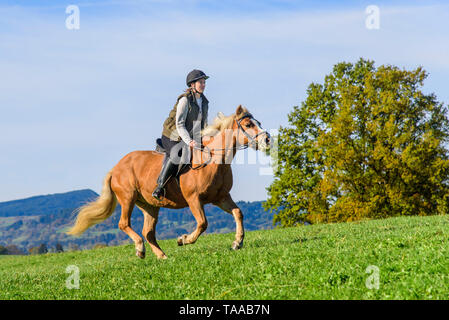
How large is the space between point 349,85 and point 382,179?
7.87 m

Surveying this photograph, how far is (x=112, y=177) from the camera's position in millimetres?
14938

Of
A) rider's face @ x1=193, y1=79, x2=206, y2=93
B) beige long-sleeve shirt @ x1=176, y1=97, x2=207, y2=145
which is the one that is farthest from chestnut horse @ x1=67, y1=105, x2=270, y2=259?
rider's face @ x1=193, y1=79, x2=206, y2=93

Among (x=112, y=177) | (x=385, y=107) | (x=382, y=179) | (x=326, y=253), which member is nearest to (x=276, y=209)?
(x=382, y=179)

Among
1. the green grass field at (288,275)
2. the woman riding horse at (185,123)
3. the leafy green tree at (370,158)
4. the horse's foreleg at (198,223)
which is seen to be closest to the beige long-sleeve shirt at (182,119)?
the woman riding horse at (185,123)

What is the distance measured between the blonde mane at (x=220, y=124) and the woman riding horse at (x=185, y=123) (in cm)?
24

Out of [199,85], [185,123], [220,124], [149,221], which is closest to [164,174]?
[185,123]

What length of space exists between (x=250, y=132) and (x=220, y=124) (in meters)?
0.94

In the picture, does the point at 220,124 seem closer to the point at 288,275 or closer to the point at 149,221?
the point at 149,221

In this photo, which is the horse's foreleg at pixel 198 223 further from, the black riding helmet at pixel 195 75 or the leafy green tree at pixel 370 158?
the leafy green tree at pixel 370 158

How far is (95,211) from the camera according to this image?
15391mm

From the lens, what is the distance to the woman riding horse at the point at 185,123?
1255 cm

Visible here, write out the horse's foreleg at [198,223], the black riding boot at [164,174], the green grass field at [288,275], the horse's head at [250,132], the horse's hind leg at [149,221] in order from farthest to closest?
the horse's hind leg at [149,221]
the black riding boot at [164,174]
the horse's foreleg at [198,223]
the horse's head at [250,132]
the green grass field at [288,275]

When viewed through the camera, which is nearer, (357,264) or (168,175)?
(357,264)
